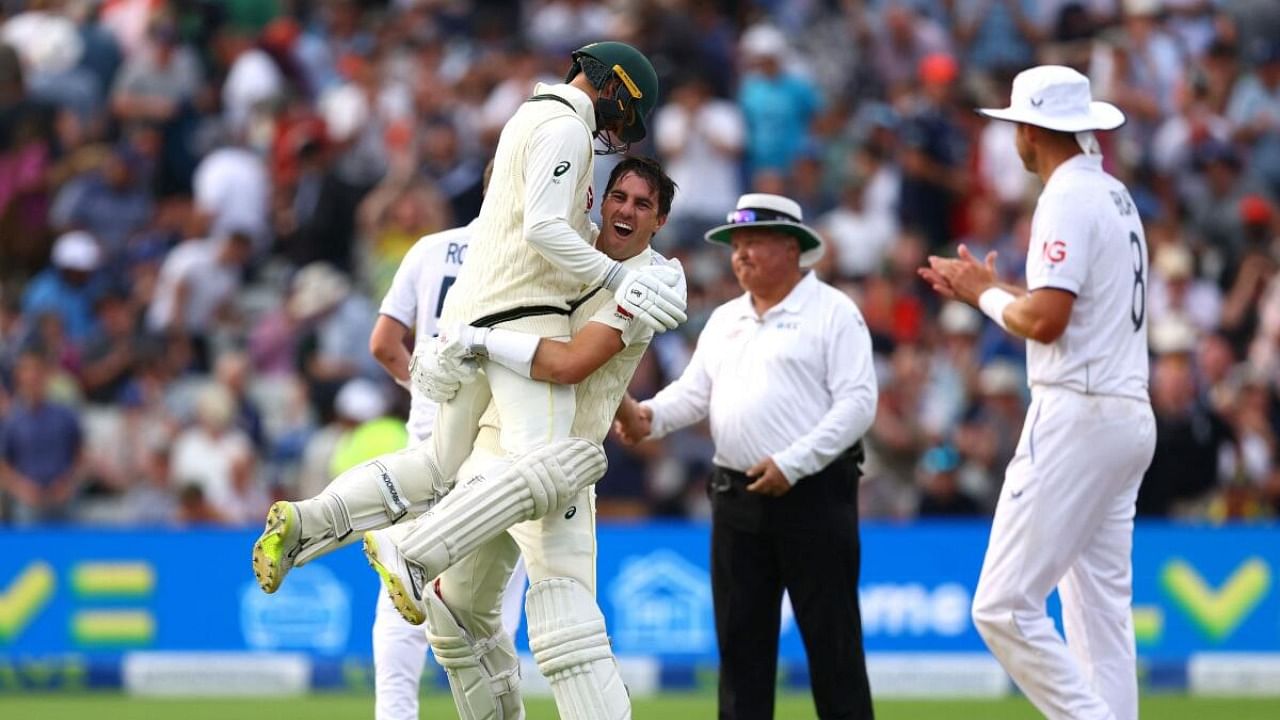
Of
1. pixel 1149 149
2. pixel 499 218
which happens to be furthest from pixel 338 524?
pixel 1149 149

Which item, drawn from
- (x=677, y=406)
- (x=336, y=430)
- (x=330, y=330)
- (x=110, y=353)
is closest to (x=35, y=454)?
(x=110, y=353)

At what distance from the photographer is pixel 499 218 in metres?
7.31

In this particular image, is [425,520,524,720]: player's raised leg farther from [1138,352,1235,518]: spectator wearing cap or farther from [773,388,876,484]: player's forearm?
[1138,352,1235,518]: spectator wearing cap

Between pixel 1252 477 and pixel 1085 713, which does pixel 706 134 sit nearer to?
pixel 1252 477

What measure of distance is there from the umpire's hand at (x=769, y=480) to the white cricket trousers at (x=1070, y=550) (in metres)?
1.11

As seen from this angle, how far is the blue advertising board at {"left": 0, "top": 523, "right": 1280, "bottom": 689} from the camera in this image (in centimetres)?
1328

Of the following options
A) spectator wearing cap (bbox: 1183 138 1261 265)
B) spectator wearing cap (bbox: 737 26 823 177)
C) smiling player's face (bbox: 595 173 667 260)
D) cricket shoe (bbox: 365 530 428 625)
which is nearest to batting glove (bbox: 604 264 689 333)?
smiling player's face (bbox: 595 173 667 260)

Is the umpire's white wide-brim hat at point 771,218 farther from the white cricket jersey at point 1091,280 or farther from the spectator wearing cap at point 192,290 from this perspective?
the spectator wearing cap at point 192,290

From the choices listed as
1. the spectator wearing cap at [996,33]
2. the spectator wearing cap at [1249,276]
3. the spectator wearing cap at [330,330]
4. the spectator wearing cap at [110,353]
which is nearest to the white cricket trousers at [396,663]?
the spectator wearing cap at [330,330]

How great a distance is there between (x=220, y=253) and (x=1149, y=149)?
24.7 feet

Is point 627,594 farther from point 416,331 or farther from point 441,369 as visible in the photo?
point 441,369

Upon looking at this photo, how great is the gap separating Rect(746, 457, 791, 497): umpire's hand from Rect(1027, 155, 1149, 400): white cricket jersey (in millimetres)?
1336

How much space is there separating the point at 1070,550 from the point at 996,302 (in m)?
0.92

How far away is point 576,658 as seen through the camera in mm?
7074
